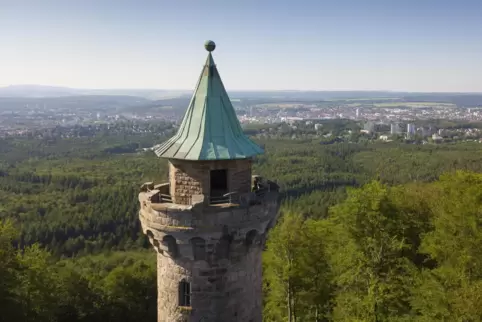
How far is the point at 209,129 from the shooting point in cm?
1298

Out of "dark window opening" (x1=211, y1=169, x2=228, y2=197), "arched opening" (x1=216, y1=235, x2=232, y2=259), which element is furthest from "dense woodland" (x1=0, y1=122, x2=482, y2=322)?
"arched opening" (x1=216, y1=235, x2=232, y2=259)

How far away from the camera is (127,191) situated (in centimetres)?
11838

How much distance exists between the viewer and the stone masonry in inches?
478

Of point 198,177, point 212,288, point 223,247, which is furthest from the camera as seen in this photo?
point 198,177

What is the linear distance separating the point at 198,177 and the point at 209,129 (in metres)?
1.52

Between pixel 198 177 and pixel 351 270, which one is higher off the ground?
pixel 198 177

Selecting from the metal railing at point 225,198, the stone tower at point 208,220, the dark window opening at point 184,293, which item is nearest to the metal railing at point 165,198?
the stone tower at point 208,220

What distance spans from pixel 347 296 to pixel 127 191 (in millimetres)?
100129

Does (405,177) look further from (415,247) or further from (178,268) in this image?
(178,268)

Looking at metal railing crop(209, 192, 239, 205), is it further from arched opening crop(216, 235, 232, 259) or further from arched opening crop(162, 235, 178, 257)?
arched opening crop(162, 235, 178, 257)

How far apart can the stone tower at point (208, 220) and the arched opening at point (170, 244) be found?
0.03 m

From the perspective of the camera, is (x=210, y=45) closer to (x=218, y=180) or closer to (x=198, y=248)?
(x=218, y=180)

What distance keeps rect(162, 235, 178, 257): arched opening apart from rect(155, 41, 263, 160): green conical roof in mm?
2374

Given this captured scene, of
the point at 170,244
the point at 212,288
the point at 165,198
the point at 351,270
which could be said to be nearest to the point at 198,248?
the point at 170,244
